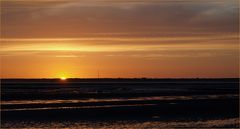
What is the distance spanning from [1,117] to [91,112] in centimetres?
735

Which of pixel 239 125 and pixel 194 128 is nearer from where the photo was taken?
pixel 194 128

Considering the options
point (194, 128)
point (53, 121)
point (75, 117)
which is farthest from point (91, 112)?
point (194, 128)

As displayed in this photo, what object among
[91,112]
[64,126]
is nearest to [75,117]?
[91,112]

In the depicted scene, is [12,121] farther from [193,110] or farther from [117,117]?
[193,110]

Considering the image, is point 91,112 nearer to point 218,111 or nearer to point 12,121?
point 12,121

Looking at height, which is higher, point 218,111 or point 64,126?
point 64,126

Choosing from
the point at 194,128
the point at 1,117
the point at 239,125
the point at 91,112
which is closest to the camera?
the point at 194,128

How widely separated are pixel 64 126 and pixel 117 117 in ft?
22.6

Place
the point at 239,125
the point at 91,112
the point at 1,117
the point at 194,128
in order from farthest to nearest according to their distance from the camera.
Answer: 1. the point at 91,112
2. the point at 1,117
3. the point at 239,125
4. the point at 194,128

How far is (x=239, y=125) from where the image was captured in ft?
104

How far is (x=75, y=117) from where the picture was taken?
36.5m

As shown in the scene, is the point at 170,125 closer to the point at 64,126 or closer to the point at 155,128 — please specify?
the point at 155,128

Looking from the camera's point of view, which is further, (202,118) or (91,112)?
(91,112)

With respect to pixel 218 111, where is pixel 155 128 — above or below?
above
